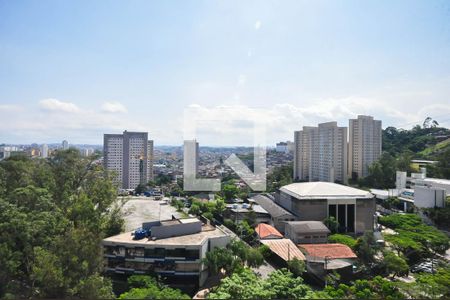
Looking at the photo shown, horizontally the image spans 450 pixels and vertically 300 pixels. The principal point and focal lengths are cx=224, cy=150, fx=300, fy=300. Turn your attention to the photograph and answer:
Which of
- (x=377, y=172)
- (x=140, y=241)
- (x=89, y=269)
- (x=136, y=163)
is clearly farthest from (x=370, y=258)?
(x=136, y=163)

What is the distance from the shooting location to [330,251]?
10078 mm

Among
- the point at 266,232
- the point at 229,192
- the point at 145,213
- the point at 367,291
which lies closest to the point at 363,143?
the point at 229,192

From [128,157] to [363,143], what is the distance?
22987 mm

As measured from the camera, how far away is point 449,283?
7180 millimetres

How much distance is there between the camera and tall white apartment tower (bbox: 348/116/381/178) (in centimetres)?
2672

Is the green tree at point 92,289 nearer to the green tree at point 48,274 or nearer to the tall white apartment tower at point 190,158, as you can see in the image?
the green tree at point 48,274

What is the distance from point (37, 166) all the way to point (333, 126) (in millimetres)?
22871

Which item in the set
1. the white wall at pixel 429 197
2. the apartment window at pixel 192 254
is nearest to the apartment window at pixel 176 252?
the apartment window at pixel 192 254

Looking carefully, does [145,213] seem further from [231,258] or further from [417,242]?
[417,242]

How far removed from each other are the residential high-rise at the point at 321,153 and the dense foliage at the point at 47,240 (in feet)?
68.7

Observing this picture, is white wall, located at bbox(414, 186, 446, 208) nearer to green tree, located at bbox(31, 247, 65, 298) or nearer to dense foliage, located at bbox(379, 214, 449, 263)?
dense foliage, located at bbox(379, 214, 449, 263)

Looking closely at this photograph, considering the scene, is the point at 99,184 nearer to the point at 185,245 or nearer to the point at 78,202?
the point at 78,202

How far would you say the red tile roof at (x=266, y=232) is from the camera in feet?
38.1

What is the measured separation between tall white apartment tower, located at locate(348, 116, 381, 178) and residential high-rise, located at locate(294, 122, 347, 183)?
1.13m
